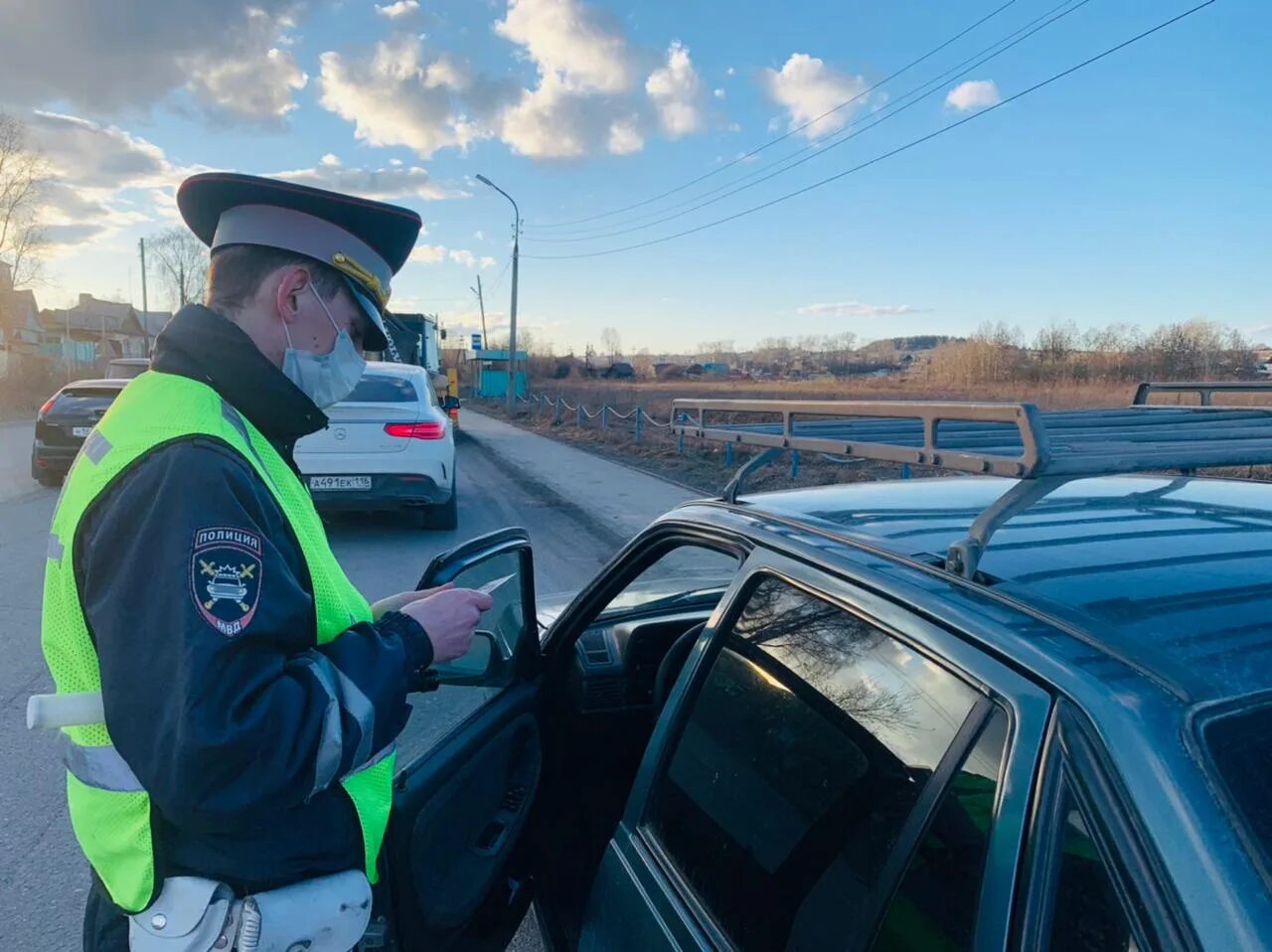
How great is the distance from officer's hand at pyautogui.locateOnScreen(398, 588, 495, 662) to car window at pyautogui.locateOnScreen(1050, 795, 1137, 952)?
987mm

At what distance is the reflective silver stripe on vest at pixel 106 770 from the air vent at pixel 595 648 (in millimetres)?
1497

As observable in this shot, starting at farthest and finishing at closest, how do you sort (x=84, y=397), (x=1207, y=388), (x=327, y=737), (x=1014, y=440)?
(x=84, y=397) < (x=1207, y=388) < (x=1014, y=440) < (x=327, y=737)

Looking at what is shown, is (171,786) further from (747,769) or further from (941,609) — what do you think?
(941,609)

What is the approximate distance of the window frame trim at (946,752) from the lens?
1062mm

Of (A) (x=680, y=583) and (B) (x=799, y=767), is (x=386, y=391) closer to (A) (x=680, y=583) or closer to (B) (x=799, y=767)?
(A) (x=680, y=583)

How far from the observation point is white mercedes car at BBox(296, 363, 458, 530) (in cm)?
837

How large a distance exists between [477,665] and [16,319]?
218 ft

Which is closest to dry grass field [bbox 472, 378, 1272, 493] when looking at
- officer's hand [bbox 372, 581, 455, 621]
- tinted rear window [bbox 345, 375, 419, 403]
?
officer's hand [bbox 372, 581, 455, 621]

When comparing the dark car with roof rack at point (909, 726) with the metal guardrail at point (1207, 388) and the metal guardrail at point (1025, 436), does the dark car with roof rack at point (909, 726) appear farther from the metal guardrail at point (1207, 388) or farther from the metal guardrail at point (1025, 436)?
the metal guardrail at point (1207, 388)

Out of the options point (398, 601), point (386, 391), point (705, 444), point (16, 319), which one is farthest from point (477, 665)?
→ point (16, 319)

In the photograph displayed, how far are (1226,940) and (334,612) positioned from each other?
4.04 ft

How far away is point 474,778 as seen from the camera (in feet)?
6.66

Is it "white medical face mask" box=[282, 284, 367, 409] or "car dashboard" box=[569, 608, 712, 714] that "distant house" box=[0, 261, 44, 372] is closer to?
"car dashboard" box=[569, 608, 712, 714]

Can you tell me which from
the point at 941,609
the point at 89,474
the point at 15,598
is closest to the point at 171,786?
the point at 89,474
